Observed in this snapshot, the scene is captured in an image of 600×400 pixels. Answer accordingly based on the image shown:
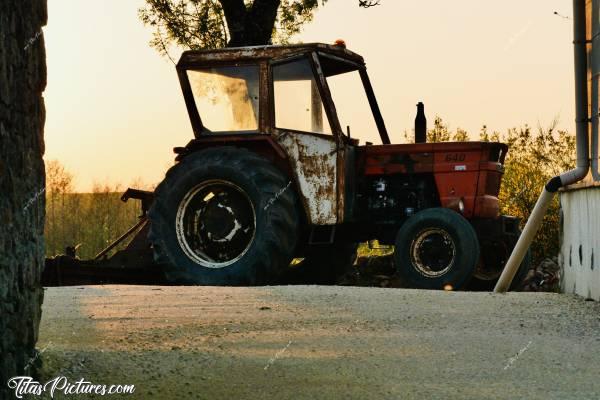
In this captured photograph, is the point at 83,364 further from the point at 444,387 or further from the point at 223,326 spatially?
the point at 444,387

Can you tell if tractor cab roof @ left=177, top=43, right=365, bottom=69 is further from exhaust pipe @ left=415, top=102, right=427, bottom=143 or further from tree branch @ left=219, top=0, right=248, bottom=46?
tree branch @ left=219, top=0, right=248, bottom=46

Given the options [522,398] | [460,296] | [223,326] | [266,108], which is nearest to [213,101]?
[266,108]

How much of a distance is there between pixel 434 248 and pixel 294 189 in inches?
53.1

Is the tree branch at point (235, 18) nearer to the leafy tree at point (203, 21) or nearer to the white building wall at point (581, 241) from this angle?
the leafy tree at point (203, 21)

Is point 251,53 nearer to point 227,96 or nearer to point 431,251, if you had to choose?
point 227,96

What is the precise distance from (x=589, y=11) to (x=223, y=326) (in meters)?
4.31

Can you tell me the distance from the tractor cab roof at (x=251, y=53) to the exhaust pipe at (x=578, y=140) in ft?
7.57

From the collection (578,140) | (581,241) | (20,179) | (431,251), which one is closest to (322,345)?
(20,179)

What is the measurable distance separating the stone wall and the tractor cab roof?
509cm

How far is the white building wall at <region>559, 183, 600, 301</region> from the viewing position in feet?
23.8

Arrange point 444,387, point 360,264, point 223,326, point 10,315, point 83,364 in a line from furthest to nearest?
point 360,264 → point 223,326 → point 83,364 → point 444,387 → point 10,315

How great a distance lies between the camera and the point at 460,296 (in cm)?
709

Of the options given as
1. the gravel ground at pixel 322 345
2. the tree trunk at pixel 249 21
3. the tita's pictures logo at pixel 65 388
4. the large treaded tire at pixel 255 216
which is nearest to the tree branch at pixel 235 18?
the tree trunk at pixel 249 21

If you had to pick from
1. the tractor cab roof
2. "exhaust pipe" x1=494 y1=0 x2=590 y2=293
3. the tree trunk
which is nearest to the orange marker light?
the tractor cab roof
